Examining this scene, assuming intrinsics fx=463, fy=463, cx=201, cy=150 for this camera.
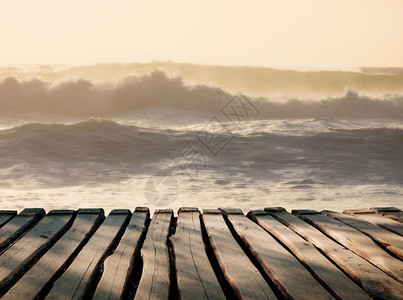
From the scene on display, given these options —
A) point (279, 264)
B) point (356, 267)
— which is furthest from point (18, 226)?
point (356, 267)

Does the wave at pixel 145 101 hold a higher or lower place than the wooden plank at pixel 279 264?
lower

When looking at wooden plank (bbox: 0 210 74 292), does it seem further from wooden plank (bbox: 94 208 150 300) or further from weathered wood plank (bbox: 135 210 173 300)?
weathered wood plank (bbox: 135 210 173 300)

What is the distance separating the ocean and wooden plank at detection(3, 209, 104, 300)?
14.5ft

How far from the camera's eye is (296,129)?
18.0 meters

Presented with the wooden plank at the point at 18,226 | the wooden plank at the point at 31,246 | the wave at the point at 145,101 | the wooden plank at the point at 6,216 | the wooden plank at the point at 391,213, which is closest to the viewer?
the wooden plank at the point at 31,246

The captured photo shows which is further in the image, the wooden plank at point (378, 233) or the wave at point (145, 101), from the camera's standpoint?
the wave at point (145, 101)

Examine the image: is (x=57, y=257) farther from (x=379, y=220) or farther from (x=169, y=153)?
(x=169, y=153)

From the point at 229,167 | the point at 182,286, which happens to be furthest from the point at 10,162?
the point at 182,286

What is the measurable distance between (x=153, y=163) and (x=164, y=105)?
436 inches

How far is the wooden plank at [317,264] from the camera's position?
2.17 metres

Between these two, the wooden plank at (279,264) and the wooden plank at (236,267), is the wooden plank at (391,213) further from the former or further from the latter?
the wooden plank at (236,267)

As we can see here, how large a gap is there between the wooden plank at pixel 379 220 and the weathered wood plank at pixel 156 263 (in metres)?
1.59

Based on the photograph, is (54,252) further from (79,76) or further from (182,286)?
(79,76)

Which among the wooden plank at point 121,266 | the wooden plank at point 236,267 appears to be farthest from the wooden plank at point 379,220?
the wooden plank at point 121,266
